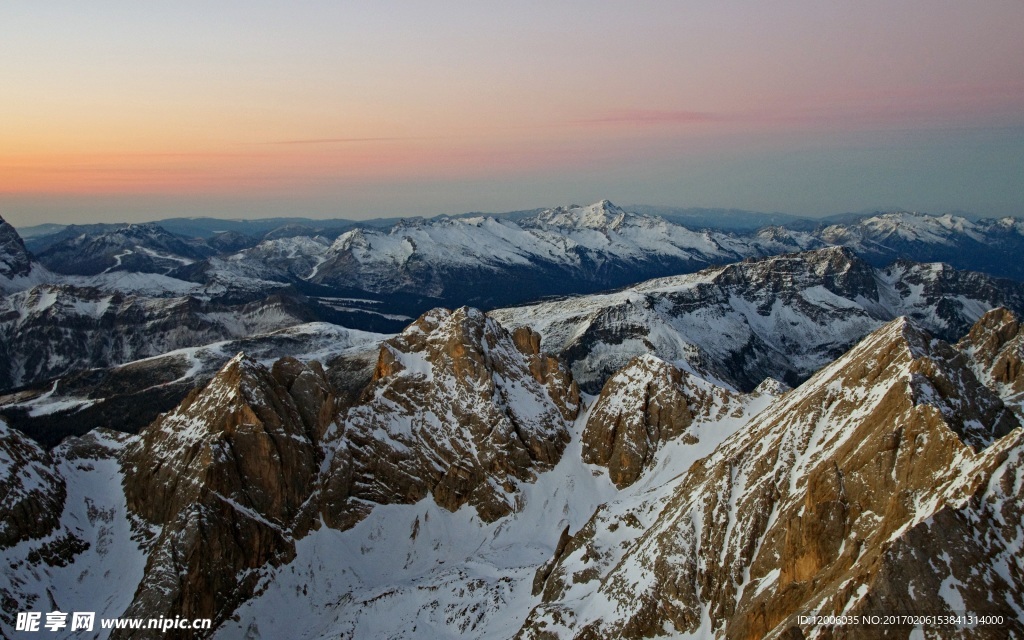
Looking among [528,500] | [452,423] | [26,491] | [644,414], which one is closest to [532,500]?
[528,500]

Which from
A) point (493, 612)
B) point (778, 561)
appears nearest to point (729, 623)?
point (778, 561)

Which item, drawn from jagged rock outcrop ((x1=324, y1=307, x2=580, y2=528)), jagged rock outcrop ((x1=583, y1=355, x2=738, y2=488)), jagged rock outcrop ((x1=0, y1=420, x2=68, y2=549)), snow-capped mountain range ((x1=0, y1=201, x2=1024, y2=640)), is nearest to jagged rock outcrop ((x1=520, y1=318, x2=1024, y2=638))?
snow-capped mountain range ((x1=0, y1=201, x2=1024, y2=640))

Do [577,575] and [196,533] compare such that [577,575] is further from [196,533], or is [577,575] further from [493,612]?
[196,533]

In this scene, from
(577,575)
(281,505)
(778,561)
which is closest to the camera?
(778,561)

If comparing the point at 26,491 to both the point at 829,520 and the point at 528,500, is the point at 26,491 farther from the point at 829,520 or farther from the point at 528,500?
the point at 829,520

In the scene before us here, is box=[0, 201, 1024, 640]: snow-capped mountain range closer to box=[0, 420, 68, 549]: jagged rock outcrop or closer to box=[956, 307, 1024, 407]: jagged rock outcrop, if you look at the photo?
box=[0, 420, 68, 549]: jagged rock outcrop

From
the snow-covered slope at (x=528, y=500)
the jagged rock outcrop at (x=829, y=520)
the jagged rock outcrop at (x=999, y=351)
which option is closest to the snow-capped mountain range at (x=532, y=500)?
the jagged rock outcrop at (x=829, y=520)
